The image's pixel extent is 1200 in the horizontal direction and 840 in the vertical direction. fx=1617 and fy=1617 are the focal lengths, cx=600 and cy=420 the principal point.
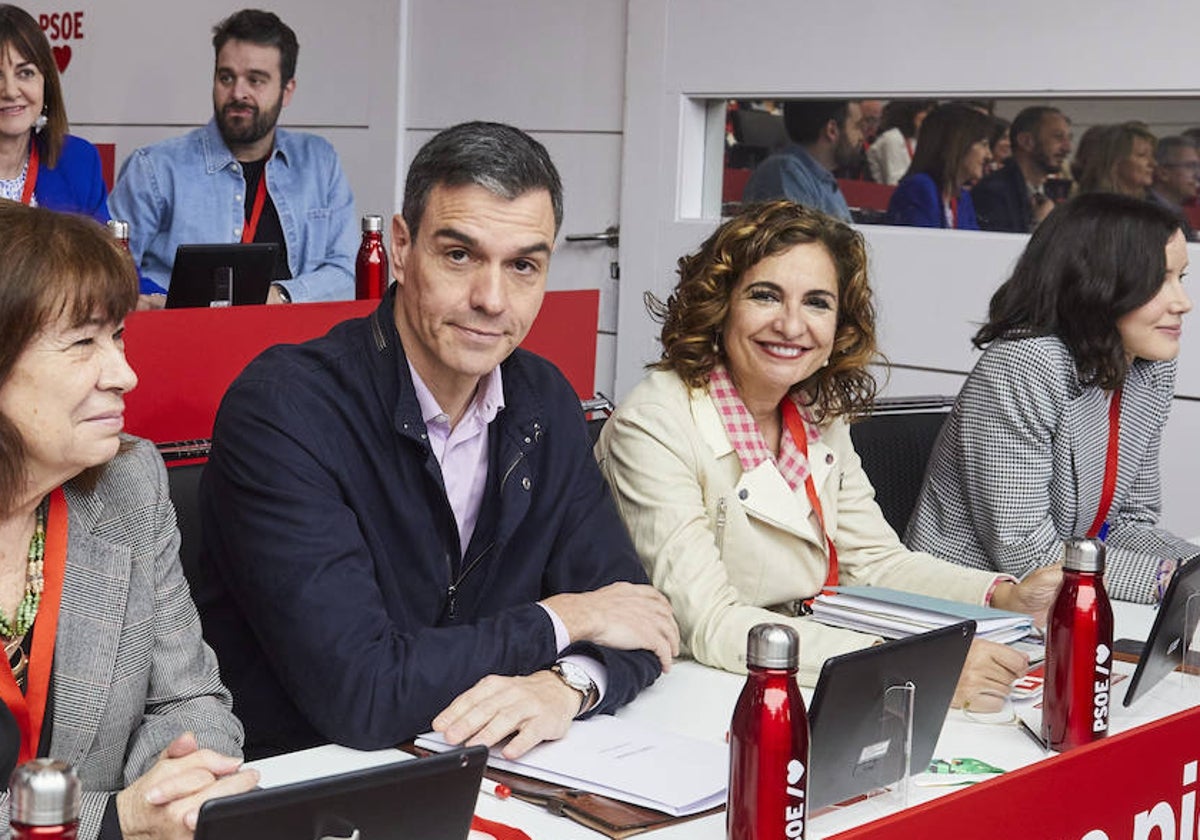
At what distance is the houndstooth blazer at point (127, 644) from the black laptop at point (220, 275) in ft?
4.04

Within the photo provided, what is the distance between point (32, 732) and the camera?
5.57 feet

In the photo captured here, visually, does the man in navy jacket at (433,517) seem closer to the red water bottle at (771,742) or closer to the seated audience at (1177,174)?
the red water bottle at (771,742)

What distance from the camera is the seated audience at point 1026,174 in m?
4.70

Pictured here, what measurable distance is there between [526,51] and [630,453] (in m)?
3.69

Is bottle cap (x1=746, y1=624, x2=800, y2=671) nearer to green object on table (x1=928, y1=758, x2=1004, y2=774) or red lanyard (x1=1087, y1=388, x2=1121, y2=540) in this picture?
green object on table (x1=928, y1=758, x2=1004, y2=774)

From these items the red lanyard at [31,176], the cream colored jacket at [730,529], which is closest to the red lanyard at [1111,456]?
the cream colored jacket at [730,529]

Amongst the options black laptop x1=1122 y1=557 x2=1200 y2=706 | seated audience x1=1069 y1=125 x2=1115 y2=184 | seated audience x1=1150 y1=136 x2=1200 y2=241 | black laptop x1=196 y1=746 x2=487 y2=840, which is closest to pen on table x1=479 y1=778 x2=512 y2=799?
black laptop x1=196 y1=746 x2=487 y2=840

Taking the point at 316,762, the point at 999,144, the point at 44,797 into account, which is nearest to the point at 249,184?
the point at 999,144

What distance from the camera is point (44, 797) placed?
1.01m

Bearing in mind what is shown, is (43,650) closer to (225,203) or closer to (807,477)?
(807,477)

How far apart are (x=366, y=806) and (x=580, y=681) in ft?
2.37

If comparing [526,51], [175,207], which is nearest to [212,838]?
[175,207]

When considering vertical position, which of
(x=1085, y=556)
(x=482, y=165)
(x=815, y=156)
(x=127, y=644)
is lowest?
(x=127, y=644)

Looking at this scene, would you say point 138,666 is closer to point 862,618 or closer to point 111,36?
point 862,618
